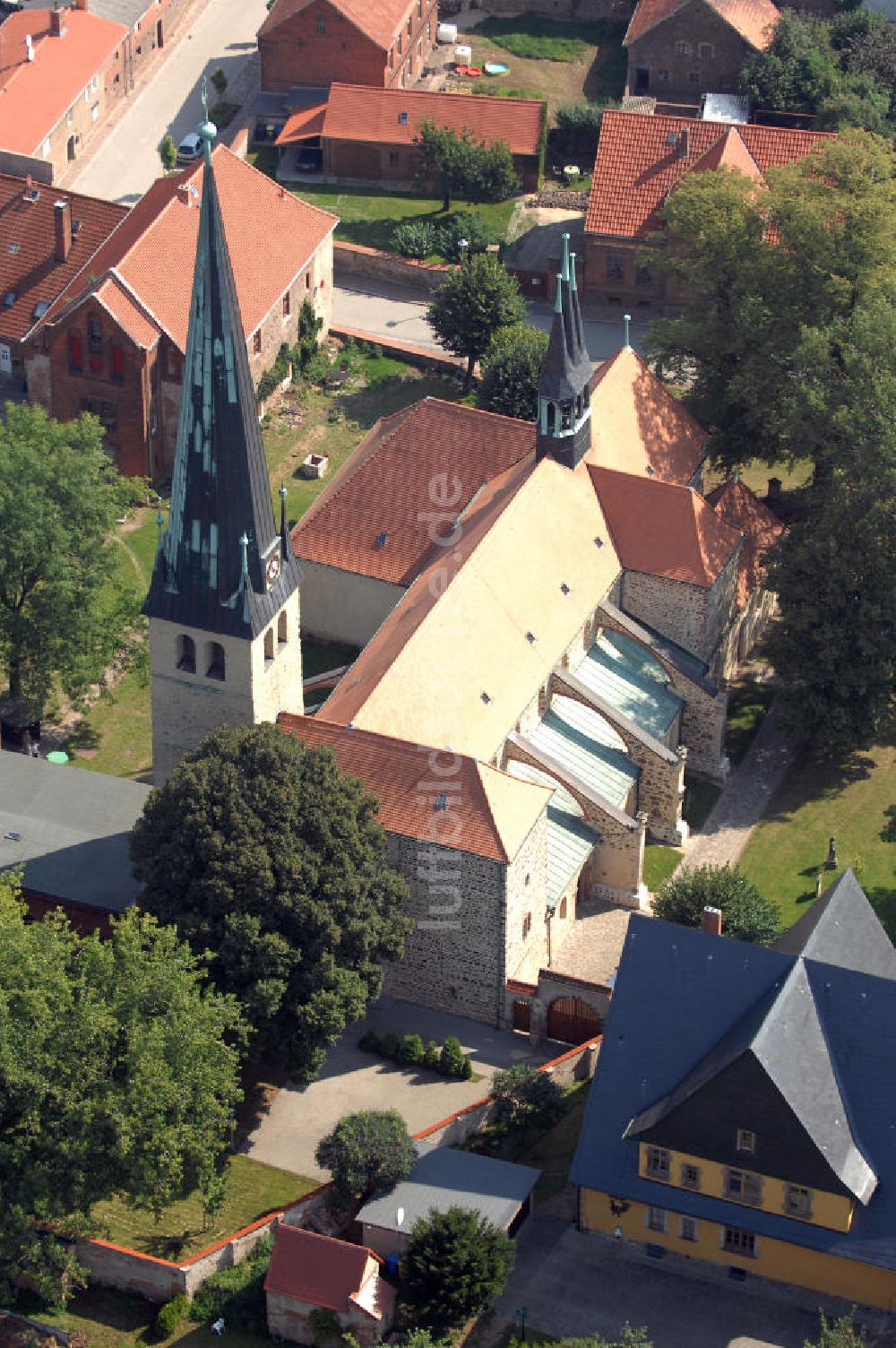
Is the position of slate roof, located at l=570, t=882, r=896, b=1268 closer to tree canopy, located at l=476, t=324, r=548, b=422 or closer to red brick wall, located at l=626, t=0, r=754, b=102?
tree canopy, located at l=476, t=324, r=548, b=422

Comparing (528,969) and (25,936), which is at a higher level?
(25,936)

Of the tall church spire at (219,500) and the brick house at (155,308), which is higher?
the tall church spire at (219,500)

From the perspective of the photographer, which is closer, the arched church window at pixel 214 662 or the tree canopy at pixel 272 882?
the tree canopy at pixel 272 882

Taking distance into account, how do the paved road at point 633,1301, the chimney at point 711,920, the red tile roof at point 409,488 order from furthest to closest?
the red tile roof at point 409,488, the chimney at point 711,920, the paved road at point 633,1301

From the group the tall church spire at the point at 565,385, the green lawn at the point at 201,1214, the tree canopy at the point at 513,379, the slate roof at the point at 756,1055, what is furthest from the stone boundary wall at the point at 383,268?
the green lawn at the point at 201,1214

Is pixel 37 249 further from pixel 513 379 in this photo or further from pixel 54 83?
pixel 513 379

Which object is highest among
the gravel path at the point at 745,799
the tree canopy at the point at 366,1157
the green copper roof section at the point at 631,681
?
the green copper roof section at the point at 631,681

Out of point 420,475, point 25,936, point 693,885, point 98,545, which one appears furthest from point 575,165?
point 25,936

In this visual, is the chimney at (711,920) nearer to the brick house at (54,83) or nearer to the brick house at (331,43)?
the brick house at (54,83)

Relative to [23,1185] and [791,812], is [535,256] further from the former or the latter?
[23,1185]
